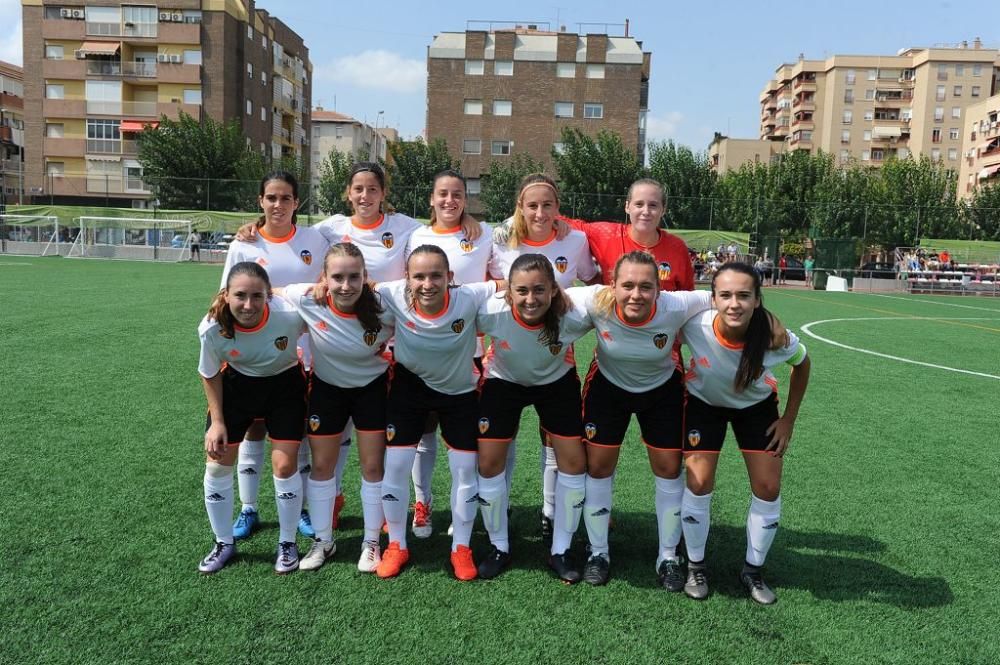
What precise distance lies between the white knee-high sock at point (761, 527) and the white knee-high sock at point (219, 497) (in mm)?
2475

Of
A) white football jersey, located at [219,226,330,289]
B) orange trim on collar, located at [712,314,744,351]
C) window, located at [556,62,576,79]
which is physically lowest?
orange trim on collar, located at [712,314,744,351]

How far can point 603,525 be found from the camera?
3.50 m

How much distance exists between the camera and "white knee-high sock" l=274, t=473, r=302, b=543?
3.49 m

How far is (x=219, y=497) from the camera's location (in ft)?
11.4

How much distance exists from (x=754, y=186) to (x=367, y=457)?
4125 cm

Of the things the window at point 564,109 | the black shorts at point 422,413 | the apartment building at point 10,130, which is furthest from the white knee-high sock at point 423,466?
the apartment building at point 10,130

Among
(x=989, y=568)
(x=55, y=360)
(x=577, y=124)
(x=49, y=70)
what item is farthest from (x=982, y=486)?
(x=49, y=70)

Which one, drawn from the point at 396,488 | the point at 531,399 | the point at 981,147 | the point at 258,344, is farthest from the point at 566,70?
the point at 396,488

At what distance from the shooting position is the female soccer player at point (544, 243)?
3.80 meters

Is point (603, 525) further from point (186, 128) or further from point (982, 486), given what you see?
point (186, 128)

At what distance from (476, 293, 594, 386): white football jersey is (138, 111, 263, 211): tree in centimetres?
3088

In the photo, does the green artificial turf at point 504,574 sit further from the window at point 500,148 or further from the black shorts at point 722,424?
the window at point 500,148

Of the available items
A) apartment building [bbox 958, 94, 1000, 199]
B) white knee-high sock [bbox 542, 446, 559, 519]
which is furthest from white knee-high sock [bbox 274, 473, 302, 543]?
apartment building [bbox 958, 94, 1000, 199]

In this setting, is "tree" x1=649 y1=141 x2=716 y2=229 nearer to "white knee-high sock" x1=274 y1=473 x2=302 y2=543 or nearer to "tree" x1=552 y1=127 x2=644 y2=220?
"tree" x1=552 y1=127 x2=644 y2=220
